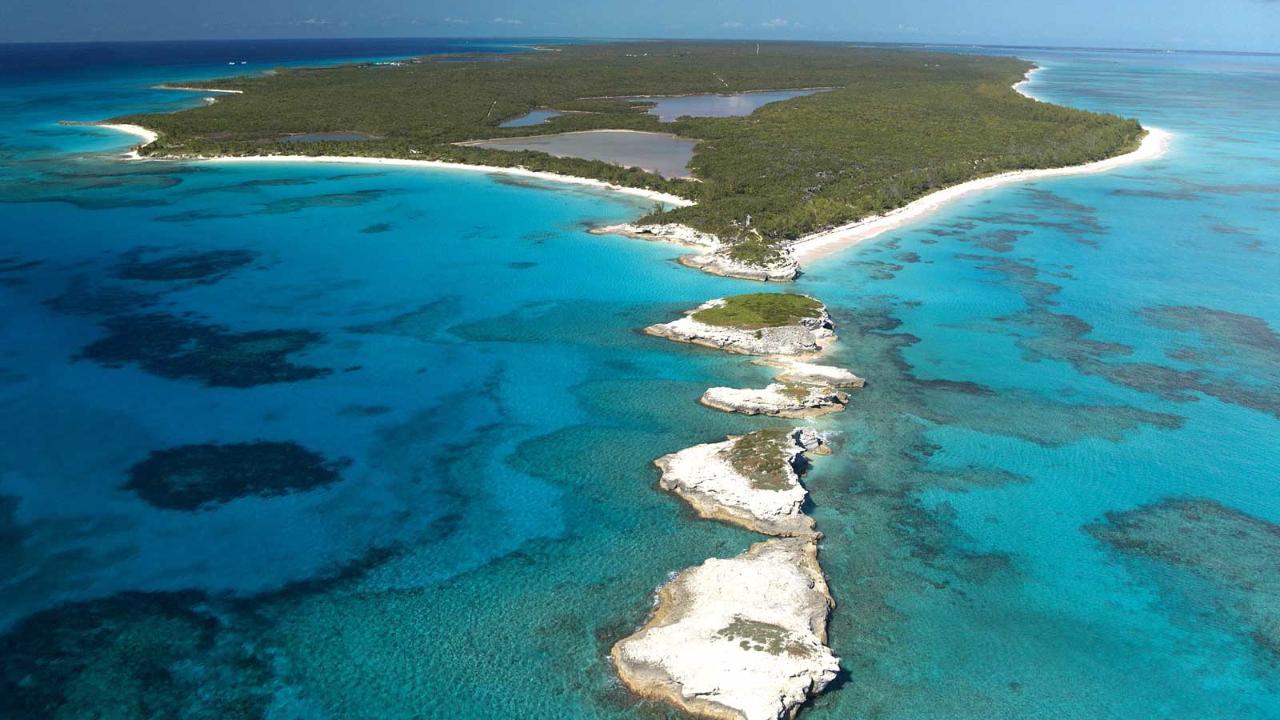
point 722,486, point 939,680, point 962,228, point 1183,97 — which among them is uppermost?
point 1183,97

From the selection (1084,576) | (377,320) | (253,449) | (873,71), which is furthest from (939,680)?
(873,71)

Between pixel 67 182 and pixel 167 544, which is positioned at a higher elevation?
pixel 67 182

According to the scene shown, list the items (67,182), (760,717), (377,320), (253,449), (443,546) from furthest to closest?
(67,182) < (377,320) < (253,449) < (443,546) < (760,717)

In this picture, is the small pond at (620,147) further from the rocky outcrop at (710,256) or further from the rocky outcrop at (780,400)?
the rocky outcrop at (780,400)

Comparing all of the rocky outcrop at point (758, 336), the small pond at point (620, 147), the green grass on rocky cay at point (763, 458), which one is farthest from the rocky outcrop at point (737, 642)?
the small pond at point (620, 147)

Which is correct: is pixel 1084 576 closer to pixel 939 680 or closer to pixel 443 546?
pixel 939 680

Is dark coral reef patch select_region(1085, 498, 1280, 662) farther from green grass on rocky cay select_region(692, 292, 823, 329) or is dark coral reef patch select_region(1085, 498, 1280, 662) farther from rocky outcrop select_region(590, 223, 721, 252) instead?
rocky outcrop select_region(590, 223, 721, 252)

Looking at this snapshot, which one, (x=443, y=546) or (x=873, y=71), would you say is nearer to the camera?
(x=443, y=546)
